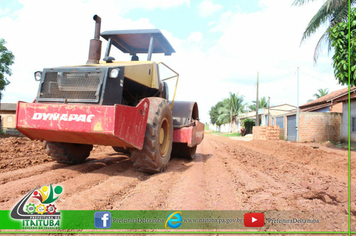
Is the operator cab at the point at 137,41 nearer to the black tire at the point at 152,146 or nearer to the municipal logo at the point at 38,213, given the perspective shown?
the black tire at the point at 152,146

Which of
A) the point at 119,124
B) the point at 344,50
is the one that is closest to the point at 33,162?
the point at 119,124

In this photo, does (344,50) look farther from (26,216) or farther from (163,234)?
(26,216)

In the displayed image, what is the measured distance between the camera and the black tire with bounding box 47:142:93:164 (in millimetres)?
4625

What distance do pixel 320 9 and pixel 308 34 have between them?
1538 millimetres

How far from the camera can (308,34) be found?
15133mm

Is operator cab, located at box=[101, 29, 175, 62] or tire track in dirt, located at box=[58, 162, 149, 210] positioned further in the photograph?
operator cab, located at box=[101, 29, 175, 62]

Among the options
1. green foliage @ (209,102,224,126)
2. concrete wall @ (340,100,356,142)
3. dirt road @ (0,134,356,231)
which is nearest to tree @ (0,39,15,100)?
dirt road @ (0,134,356,231)

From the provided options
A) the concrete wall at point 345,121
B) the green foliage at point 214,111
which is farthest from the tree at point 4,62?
the green foliage at point 214,111

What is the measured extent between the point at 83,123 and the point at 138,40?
2.92m

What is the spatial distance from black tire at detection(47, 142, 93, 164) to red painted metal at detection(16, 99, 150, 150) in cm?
89

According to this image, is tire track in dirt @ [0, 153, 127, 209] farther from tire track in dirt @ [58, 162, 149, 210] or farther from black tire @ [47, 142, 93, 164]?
tire track in dirt @ [58, 162, 149, 210]

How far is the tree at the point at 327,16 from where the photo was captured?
1247 centimetres

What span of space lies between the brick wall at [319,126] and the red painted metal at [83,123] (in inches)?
666

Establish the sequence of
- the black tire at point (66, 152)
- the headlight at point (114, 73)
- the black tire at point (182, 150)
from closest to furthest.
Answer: the headlight at point (114, 73), the black tire at point (66, 152), the black tire at point (182, 150)
